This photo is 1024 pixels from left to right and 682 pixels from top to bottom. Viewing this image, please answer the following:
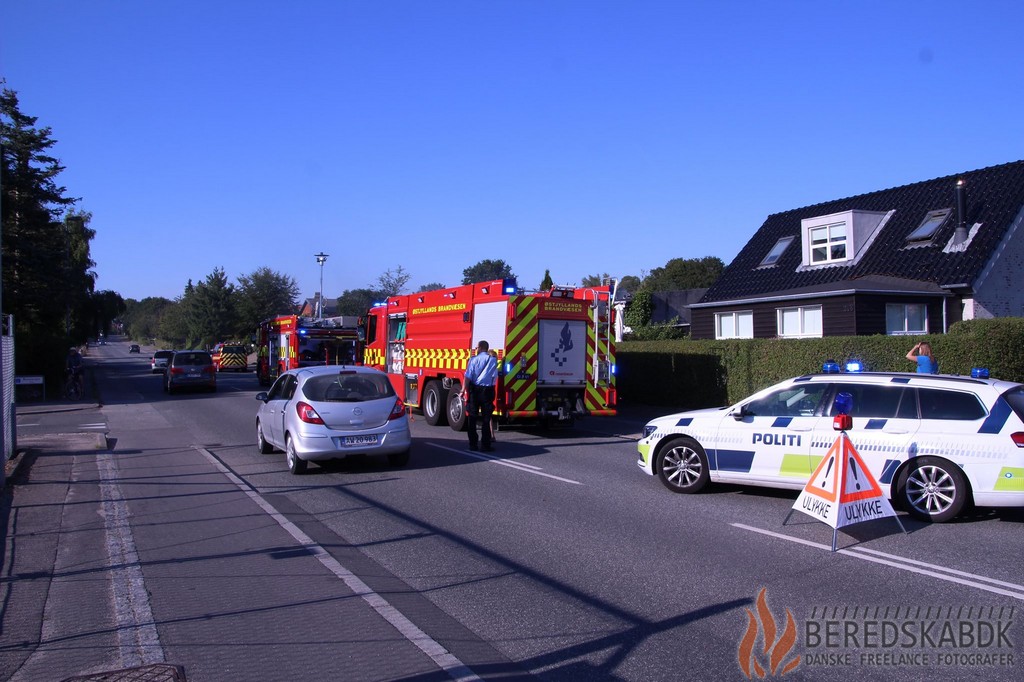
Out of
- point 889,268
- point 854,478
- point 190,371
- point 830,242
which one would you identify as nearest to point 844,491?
point 854,478

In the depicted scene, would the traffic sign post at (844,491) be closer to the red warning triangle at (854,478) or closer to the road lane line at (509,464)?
the red warning triangle at (854,478)

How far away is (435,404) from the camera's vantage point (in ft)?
58.2

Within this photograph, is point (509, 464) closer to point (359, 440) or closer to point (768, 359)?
point (359, 440)

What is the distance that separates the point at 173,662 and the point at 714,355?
1728 cm

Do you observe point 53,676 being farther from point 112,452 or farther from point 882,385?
point 112,452

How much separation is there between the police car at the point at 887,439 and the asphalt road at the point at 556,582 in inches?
12.2

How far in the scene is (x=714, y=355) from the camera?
2053cm

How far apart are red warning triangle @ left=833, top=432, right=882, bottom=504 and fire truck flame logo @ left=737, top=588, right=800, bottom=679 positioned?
2.26 m

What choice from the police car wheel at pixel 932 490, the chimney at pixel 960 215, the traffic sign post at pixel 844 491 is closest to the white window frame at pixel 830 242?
the chimney at pixel 960 215

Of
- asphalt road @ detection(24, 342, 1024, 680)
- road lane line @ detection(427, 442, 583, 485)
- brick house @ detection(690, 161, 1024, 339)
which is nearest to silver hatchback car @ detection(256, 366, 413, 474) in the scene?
asphalt road @ detection(24, 342, 1024, 680)

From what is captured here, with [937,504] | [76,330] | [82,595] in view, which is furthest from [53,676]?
[76,330]

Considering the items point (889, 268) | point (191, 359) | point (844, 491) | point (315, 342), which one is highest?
point (889, 268)

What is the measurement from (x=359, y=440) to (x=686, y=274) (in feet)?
246

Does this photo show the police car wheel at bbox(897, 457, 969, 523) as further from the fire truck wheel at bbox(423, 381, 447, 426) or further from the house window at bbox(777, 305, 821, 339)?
the house window at bbox(777, 305, 821, 339)
